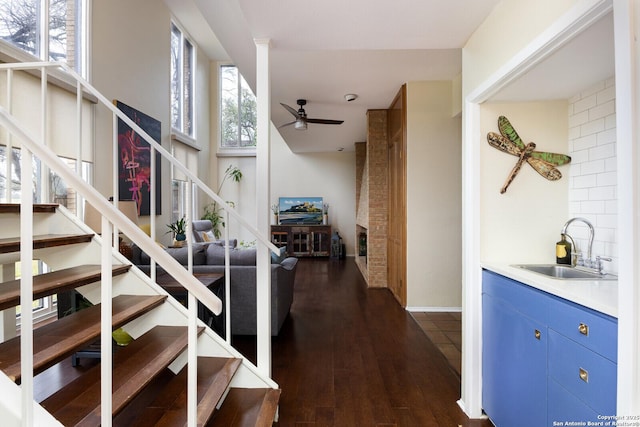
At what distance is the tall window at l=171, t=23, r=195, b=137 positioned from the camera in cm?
649

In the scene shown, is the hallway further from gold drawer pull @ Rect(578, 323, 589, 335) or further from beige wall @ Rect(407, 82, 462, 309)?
gold drawer pull @ Rect(578, 323, 589, 335)

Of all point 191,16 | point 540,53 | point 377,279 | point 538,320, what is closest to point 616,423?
point 538,320

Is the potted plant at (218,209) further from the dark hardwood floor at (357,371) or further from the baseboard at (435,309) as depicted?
the baseboard at (435,309)

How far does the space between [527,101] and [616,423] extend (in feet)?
5.48

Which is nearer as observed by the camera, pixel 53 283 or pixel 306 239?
pixel 53 283

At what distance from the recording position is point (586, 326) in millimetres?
1132

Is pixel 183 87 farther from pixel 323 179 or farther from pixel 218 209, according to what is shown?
pixel 323 179

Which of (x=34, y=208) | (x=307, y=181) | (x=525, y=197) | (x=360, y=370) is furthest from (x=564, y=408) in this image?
(x=307, y=181)

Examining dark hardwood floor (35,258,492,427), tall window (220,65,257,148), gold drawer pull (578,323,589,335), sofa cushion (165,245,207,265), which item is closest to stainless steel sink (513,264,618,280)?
gold drawer pull (578,323,589,335)

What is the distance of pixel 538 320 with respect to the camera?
1410 mm

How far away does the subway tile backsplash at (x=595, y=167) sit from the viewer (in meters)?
1.59

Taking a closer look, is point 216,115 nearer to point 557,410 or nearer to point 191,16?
point 191,16

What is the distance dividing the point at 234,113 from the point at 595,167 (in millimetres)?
8178

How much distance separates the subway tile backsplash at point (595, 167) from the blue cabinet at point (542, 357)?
1.84ft
